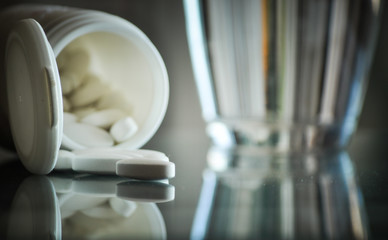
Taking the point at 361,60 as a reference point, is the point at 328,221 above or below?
below

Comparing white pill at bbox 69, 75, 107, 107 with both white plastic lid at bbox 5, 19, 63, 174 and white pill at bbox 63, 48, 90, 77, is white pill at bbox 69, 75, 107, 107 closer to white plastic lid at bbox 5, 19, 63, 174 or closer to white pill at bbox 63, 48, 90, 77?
white pill at bbox 63, 48, 90, 77

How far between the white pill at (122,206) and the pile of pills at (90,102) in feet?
0.85

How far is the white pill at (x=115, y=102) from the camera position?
0.71 meters

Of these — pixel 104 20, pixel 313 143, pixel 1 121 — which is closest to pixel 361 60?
pixel 313 143

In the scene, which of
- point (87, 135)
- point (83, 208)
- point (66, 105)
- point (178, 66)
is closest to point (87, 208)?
point (83, 208)

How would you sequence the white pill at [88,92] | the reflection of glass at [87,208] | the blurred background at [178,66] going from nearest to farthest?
1. the reflection of glass at [87,208]
2. the white pill at [88,92]
3. the blurred background at [178,66]

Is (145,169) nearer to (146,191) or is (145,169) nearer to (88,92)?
(146,191)

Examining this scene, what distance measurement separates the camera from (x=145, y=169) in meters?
0.43

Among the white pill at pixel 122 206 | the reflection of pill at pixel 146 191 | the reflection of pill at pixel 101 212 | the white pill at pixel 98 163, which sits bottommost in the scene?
the reflection of pill at pixel 101 212

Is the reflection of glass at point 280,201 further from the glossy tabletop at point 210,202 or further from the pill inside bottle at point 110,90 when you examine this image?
the pill inside bottle at point 110,90

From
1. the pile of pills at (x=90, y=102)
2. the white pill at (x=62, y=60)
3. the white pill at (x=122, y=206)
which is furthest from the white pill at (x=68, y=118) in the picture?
the white pill at (x=122, y=206)

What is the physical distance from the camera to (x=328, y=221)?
0.98 ft

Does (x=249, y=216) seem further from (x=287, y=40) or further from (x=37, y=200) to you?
(x=287, y=40)

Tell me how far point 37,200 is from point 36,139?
0.28ft
